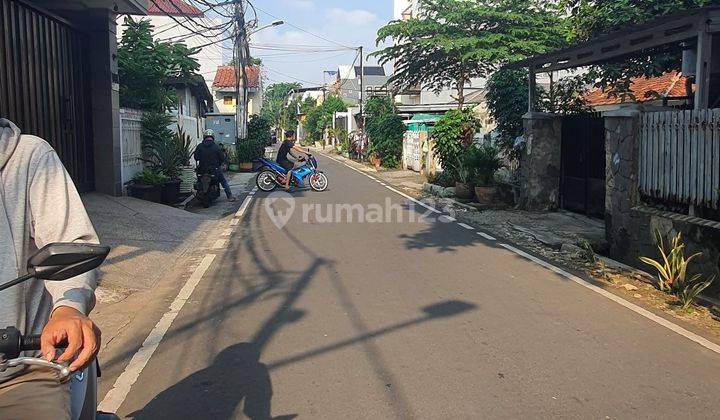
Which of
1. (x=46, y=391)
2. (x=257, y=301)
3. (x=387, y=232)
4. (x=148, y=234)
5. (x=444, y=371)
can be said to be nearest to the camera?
(x=46, y=391)

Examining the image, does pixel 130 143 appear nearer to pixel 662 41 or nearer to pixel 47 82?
pixel 47 82

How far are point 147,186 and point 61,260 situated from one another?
12.2 meters

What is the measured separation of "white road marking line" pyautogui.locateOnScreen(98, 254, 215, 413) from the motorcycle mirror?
242 centimetres

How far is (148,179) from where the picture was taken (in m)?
13.7

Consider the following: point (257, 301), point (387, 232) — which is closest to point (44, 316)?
point (257, 301)

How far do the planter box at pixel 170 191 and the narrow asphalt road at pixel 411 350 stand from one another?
19.4 feet

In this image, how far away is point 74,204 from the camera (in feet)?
7.06

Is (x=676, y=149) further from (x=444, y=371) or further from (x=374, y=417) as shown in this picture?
(x=374, y=417)

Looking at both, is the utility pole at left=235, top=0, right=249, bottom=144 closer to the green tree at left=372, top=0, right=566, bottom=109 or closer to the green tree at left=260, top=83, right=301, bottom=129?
the green tree at left=372, top=0, right=566, bottom=109

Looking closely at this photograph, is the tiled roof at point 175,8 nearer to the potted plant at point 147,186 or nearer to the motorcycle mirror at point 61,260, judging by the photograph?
the potted plant at point 147,186

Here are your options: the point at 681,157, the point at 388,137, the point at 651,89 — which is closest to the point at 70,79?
the point at 681,157

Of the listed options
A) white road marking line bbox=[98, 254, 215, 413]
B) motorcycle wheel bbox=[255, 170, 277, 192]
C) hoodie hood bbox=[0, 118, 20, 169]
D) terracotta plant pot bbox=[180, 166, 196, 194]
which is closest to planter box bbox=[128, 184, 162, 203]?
terracotta plant pot bbox=[180, 166, 196, 194]

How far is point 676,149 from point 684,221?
1.06 m

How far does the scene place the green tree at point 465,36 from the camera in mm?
22125
